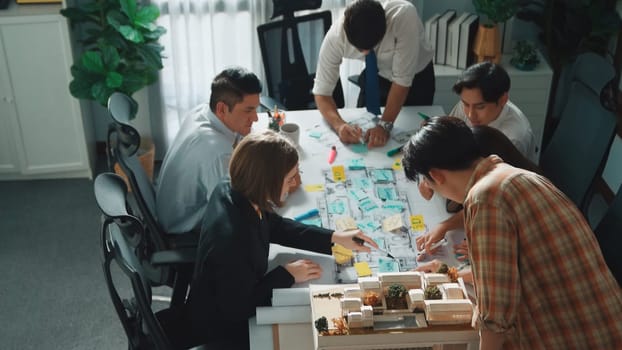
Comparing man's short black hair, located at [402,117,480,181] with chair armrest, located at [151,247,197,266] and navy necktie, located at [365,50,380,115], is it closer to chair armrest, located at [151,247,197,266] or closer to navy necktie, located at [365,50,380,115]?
chair armrest, located at [151,247,197,266]

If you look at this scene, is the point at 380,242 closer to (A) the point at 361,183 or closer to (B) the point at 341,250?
(B) the point at 341,250

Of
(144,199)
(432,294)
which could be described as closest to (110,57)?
(144,199)

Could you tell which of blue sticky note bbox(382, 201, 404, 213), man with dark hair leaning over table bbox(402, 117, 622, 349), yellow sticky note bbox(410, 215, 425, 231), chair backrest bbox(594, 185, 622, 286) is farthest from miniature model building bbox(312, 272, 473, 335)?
chair backrest bbox(594, 185, 622, 286)

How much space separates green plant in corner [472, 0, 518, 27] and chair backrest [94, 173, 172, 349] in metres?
2.58

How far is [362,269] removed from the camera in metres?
2.15

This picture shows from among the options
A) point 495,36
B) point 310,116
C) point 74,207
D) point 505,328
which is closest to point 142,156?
point 74,207

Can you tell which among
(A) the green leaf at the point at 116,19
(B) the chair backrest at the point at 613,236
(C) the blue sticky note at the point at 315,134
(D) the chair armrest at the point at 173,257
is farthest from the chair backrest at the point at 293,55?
A: (B) the chair backrest at the point at 613,236

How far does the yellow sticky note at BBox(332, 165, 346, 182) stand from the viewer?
265 centimetres

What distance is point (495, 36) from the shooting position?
398 cm

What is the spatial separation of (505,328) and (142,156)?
9.25 ft

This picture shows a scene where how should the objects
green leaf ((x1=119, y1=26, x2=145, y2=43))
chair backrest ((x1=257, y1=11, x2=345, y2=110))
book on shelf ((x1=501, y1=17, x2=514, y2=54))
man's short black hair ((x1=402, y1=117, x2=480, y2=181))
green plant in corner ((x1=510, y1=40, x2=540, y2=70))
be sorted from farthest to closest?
book on shelf ((x1=501, y1=17, x2=514, y2=54)) → green plant in corner ((x1=510, y1=40, x2=540, y2=70)) → green leaf ((x1=119, y1=26, x2=145, y2=43)) → chair backrest ((x1=257, y1=11, x2=345, y2=110)) → man's short black hair ((x1=402, y1=117, x2=480, y2=181))

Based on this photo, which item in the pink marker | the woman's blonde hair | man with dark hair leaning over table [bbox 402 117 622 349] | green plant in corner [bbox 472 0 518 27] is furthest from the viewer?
green plant in corner [bbox 472 0 518 27]

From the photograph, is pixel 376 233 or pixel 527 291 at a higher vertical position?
pixel 527 291

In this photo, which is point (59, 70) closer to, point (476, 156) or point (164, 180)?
point (164, 180)
